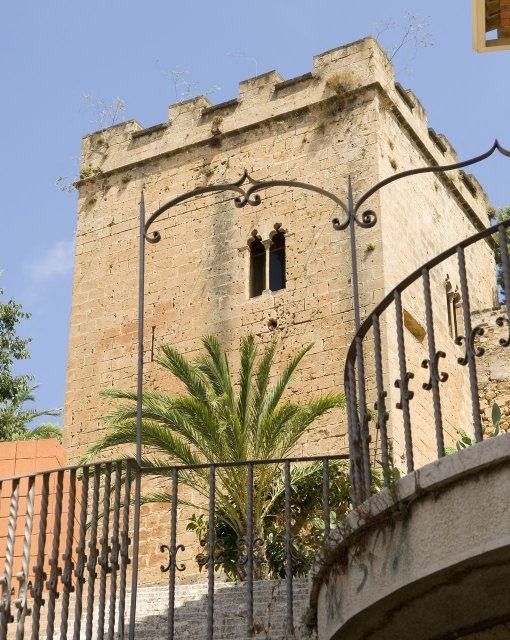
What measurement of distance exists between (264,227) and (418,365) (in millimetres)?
2865

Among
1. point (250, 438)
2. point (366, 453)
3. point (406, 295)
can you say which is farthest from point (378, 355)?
point (406, 295)

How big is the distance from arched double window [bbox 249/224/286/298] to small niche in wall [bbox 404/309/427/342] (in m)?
1.76

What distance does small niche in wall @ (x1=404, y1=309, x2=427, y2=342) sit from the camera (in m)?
16.1

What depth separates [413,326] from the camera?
Result: 1633 centimetres

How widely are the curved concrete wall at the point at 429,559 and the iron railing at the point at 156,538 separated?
1.51 ft

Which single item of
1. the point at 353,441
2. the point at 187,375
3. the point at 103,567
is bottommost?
the point at 103,567

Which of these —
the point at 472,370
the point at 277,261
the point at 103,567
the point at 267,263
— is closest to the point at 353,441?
the point at 472,370

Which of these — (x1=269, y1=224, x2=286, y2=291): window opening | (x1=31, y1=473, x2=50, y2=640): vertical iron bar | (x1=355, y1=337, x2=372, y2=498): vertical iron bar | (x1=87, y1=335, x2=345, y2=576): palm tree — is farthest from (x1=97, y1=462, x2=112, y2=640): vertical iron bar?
(x1=269, y1=224, x2=286, y2=291): window opening

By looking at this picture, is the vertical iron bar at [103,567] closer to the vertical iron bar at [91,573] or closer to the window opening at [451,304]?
the vertical iron bar at [91,573]

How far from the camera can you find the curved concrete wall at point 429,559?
4.18 meters

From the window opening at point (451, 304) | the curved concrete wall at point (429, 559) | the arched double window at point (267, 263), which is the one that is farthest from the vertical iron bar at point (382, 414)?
the window opening at point (451, 304)

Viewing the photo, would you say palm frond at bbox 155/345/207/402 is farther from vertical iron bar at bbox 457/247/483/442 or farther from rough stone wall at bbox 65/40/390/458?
vertical iron bar at bbox 457/247/483/442

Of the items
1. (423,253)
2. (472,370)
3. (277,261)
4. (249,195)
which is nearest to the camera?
(472,370)

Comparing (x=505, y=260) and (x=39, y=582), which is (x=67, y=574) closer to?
(x=39, y=582)
